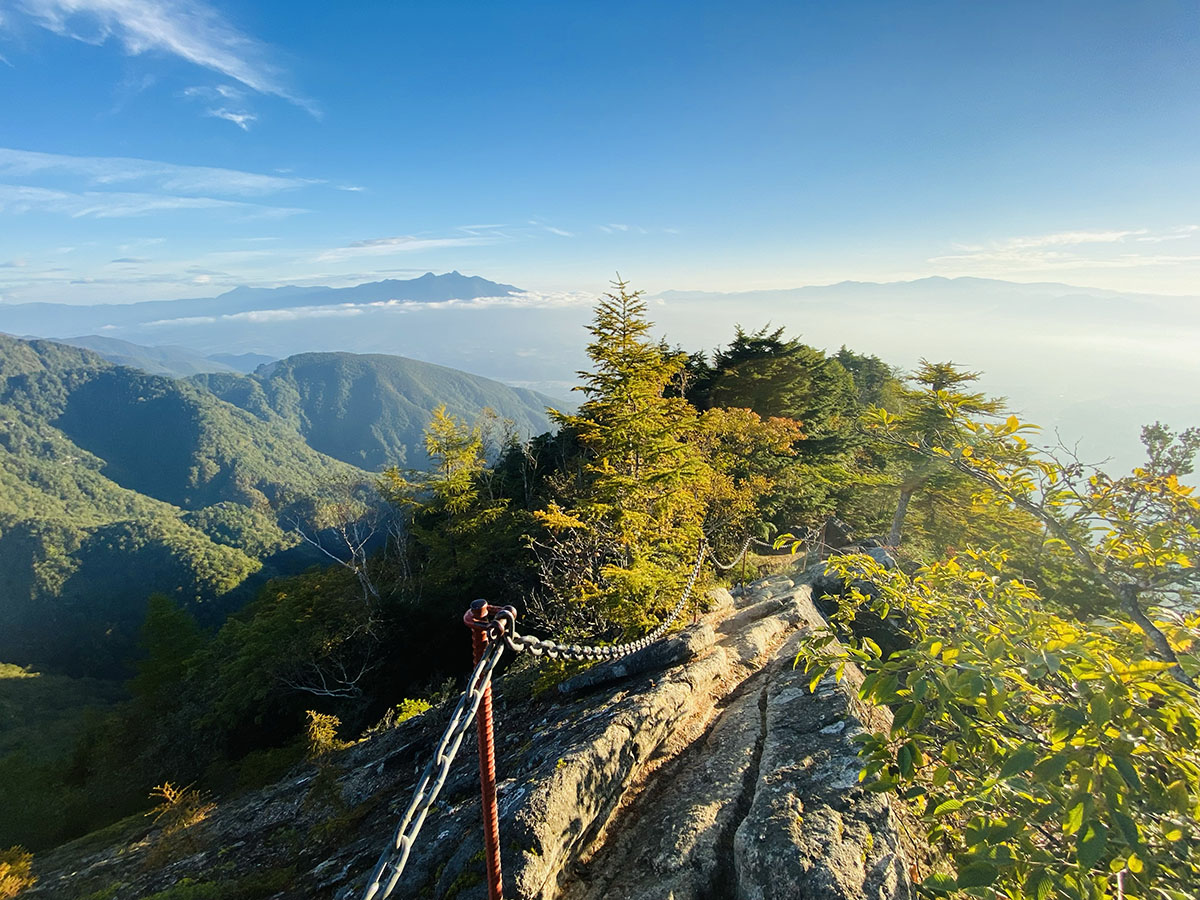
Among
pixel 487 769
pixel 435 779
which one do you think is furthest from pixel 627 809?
pixel 435 779

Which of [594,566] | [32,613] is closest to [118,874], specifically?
[594,566]

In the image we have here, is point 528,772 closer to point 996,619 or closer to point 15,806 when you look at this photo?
point 996,619

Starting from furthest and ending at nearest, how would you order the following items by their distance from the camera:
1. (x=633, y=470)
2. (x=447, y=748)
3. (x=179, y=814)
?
(x=633, y=470) < (x=179, y=814) < (x=447, y=748)

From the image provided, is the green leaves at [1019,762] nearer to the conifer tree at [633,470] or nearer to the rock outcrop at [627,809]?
the rock outcrop at [627,809]

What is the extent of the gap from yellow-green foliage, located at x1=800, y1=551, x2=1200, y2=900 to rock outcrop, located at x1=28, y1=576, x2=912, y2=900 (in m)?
1.17

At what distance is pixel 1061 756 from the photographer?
6.07ft

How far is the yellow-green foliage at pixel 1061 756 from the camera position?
1.85m

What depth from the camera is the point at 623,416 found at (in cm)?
1054

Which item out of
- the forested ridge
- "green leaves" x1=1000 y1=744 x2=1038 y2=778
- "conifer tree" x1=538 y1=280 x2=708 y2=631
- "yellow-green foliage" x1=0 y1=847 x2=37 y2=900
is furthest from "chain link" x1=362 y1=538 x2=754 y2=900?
"yellow-green foliage" x1=0 y1=847 x2=37 y2=900

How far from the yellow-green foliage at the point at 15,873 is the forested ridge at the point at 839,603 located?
13.3ft

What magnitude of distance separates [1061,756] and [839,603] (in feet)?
5.23

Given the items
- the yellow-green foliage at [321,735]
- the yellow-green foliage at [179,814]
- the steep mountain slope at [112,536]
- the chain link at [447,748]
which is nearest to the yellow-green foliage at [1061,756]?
the chain link at [447,748]

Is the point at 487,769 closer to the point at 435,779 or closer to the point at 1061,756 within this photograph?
the point at 435,779

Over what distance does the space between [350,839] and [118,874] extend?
4862 mm
